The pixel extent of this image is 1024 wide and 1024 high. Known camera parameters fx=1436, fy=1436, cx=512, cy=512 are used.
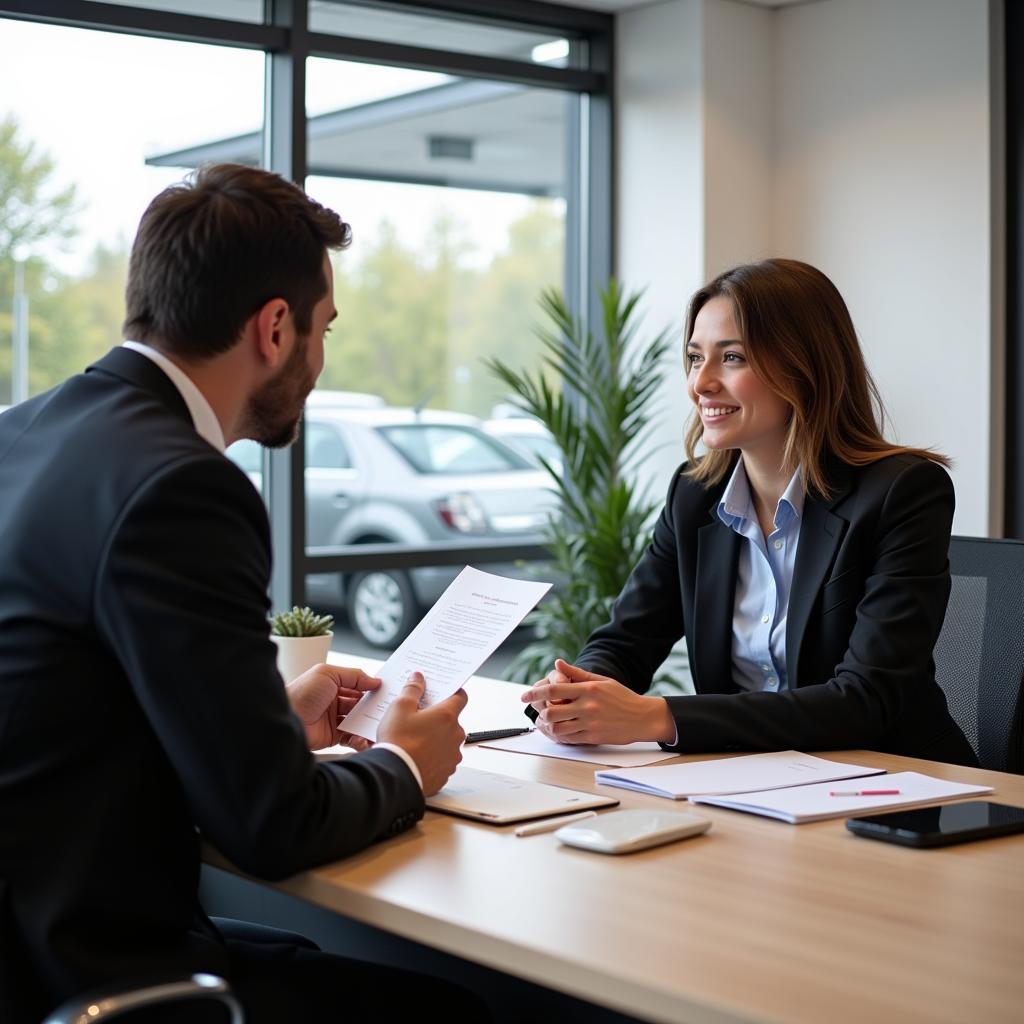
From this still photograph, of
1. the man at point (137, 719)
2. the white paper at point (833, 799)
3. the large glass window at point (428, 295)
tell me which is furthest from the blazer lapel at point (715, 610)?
the large glass window at point (428, 295)

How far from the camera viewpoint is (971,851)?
5.27ft

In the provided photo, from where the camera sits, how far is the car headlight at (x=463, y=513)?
5.14 metres

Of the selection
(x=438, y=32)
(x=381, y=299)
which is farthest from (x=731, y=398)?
(x=438, y=32)

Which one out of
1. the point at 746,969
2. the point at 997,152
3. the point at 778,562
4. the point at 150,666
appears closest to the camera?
the point at 746,969

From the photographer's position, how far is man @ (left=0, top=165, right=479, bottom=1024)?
1.39 meters

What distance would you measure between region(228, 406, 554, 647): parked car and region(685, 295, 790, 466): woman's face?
2.34 meters

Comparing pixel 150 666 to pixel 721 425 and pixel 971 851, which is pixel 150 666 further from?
pixel 721 425

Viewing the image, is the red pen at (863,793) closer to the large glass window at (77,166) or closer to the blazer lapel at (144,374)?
the blazer lapel at (144,374)

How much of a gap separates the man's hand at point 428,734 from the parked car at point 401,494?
2.91 m

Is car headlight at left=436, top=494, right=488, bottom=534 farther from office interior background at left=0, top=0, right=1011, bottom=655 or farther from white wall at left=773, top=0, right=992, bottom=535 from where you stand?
white wall at left=773, top=0, right=992, bottom=535

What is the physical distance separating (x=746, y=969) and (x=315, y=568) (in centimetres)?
363

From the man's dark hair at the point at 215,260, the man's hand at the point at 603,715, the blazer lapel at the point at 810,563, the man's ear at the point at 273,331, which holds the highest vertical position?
the man's dark hair at the point at 215,260

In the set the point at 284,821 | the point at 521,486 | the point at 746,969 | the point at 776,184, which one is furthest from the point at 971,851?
the point at 776,184

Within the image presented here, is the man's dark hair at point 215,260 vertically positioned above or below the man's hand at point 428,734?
above
